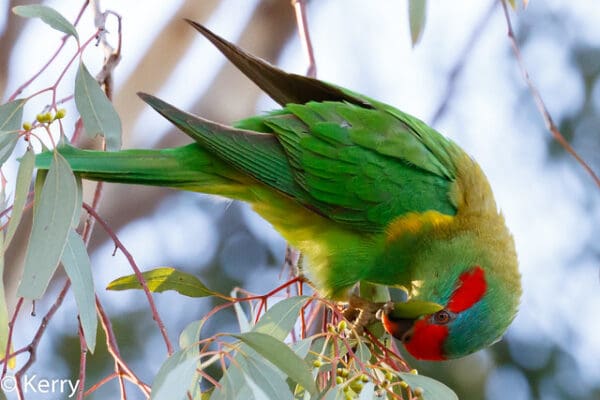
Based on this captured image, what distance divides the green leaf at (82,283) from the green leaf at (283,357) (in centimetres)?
35

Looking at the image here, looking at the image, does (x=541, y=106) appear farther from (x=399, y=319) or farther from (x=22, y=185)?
(x=22, y=185)

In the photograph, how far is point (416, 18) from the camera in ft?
7.52

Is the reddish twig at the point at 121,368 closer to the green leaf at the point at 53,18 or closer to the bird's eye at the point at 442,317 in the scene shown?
the green leaf at the point at 53,18

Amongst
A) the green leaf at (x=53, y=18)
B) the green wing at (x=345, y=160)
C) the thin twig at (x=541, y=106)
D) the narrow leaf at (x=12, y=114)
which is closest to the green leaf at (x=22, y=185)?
the narrow leaf at (x=12, y=114)

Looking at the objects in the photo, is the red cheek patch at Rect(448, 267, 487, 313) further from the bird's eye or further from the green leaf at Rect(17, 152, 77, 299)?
the green leaf at Rect(17, 152, 77, 299)

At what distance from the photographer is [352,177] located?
248 centimetres

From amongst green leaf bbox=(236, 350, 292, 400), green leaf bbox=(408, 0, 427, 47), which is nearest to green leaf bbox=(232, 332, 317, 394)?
green leaf bbox=(236, 350, 292, 400)

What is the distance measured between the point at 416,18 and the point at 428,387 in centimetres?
100

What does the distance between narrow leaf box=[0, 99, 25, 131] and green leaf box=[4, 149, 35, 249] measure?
0.25 metres

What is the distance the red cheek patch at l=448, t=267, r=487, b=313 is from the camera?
2.28m

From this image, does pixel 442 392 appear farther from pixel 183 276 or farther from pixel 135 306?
pixel 135 306

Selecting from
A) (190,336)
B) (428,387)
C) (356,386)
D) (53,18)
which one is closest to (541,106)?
(428,387)

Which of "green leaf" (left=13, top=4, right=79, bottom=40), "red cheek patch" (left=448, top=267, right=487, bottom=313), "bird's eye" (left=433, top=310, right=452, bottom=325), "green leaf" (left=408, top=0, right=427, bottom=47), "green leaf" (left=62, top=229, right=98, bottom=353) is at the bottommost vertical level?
"bird's eye" (left=433, top=310, right=452, bottom=325)

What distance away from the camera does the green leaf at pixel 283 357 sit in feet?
5.32
